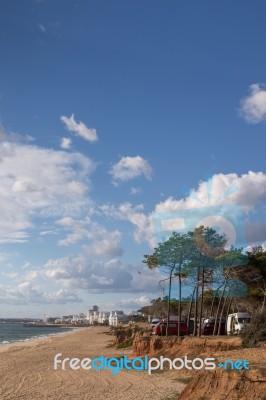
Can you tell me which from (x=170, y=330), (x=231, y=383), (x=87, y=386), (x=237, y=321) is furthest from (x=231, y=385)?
(x=237, y=321)

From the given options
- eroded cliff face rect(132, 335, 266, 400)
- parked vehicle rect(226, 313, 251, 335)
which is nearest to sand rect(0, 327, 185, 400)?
eroded cliff face rect(132, 335, 266, 400)

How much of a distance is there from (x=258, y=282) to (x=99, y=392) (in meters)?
25.5

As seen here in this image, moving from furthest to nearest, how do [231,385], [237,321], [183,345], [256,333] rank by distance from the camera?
[237,321] < [183,345] < [256,333] < [231,385]

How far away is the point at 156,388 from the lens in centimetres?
1586

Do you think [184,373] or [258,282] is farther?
[258,282]

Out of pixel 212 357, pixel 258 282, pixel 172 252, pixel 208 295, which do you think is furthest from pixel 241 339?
pixel 208 295

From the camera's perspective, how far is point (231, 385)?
404 inches

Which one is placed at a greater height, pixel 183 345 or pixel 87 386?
pixel 183 345

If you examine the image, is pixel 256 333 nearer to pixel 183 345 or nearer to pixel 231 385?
pixel 183 345

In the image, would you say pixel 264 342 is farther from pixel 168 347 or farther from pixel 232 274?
pixel 232 274

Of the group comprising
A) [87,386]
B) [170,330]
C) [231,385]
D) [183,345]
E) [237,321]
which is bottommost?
[87,386]

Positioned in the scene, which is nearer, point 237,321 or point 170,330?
point 170,330

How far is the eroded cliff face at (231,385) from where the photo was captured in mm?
9953

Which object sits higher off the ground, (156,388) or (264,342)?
(264,342)
